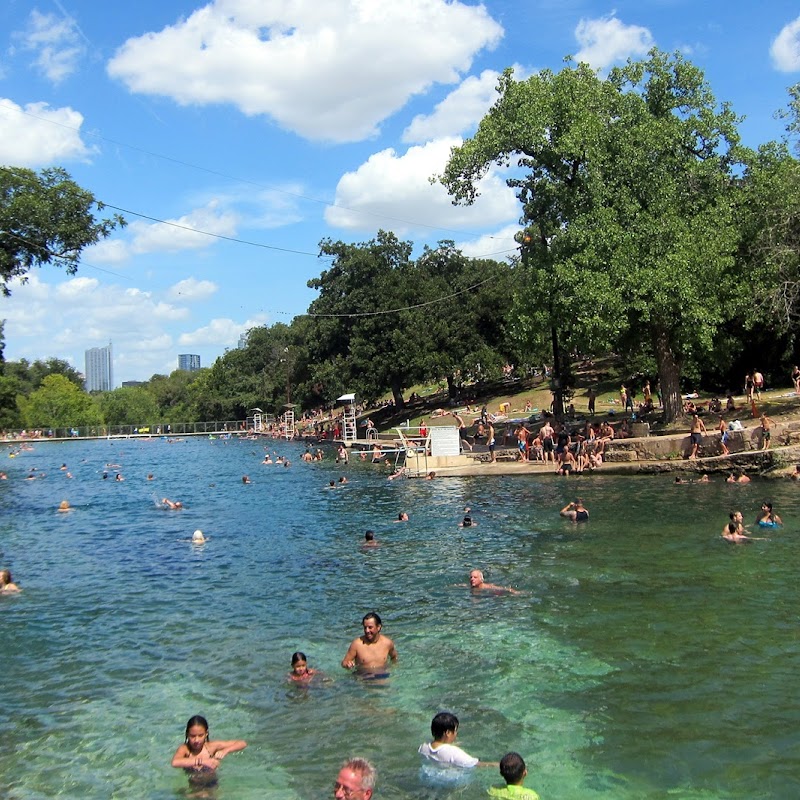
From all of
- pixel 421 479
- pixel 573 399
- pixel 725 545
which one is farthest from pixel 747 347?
pixel 725 545

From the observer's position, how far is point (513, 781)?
7465 mm

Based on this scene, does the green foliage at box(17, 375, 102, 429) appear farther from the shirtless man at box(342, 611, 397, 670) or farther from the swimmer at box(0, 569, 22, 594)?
the shirtless man at box(342, 611, 397, 670)

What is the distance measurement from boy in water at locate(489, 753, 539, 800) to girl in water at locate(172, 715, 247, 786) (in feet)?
10.5

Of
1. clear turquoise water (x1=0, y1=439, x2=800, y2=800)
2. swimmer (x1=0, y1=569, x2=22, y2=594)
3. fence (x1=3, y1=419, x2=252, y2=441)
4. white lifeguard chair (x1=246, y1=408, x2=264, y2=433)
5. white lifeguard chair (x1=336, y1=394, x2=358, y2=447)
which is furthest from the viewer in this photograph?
fence (x1=3, y1=419, x2=252, y2=441)

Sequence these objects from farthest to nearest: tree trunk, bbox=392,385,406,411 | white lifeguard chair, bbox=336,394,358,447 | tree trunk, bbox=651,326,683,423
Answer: tree trunk, bbox=392,385,406,411, white lifeguard chair, bbox=336,394,358,447, tree trunk, bbox=651,326,683,423

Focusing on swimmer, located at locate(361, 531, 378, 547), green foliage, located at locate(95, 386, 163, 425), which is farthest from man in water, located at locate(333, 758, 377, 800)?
green foliage, located at locate(95, 386, 163, 425)

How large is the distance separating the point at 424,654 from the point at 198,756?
14.6ft

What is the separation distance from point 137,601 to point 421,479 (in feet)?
71.7

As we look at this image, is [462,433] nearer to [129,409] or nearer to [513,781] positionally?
[513,781]

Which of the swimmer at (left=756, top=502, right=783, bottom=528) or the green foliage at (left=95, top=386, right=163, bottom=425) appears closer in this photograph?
the swimmer at (left=756, top=502, right=783, bottom=528)

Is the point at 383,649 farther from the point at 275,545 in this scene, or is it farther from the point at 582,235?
the point at 582,235

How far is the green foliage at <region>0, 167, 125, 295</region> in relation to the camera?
3603 centimetres

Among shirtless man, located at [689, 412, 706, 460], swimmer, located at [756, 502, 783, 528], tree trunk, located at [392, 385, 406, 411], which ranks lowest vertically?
swimmer, located at [756, 502, 783, 528]

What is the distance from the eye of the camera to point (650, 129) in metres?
33.2
